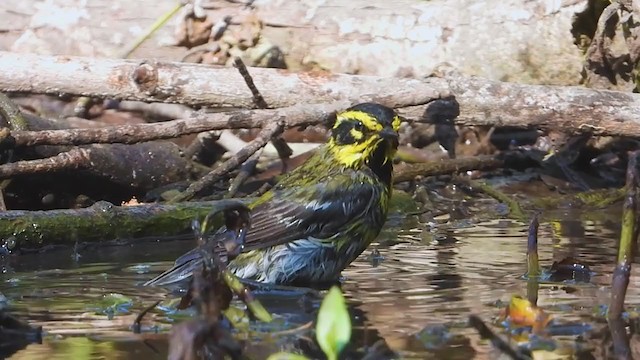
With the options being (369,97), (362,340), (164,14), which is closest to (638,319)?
(362,340)

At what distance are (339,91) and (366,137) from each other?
1.26 m

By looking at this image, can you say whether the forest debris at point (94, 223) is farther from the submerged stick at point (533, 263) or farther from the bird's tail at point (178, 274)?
the submerged stick at point (533, 263)

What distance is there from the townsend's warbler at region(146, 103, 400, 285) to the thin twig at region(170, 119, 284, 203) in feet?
2.60

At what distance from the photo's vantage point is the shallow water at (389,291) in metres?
4.23

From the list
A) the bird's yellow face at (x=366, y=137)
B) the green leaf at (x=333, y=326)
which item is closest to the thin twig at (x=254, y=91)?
the bird's yellow face at (x=366, y=137)

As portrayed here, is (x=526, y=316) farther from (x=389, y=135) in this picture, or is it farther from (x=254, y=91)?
(x=254, y=91)

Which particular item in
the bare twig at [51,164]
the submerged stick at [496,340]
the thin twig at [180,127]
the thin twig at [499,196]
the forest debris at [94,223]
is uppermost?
the submerged stick at [496,340]

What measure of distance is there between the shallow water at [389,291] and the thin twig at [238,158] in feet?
1.71

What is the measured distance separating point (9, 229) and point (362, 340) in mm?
3028

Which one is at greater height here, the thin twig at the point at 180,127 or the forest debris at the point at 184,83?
the forest debris at the point at 184,83

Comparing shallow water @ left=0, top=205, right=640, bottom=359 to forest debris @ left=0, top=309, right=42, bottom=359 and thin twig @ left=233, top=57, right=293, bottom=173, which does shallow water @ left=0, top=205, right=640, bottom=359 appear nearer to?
forest debris @ left=0, top=309, right=42, bottom=359

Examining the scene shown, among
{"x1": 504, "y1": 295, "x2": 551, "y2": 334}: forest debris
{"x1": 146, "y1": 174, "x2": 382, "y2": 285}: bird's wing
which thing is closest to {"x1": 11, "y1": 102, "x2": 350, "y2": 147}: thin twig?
{"x1": 146, "y1": 174, "x2": 382, "y2": 285}: bird's wing

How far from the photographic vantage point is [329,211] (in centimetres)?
633

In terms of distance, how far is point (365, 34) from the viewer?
32.6ft
